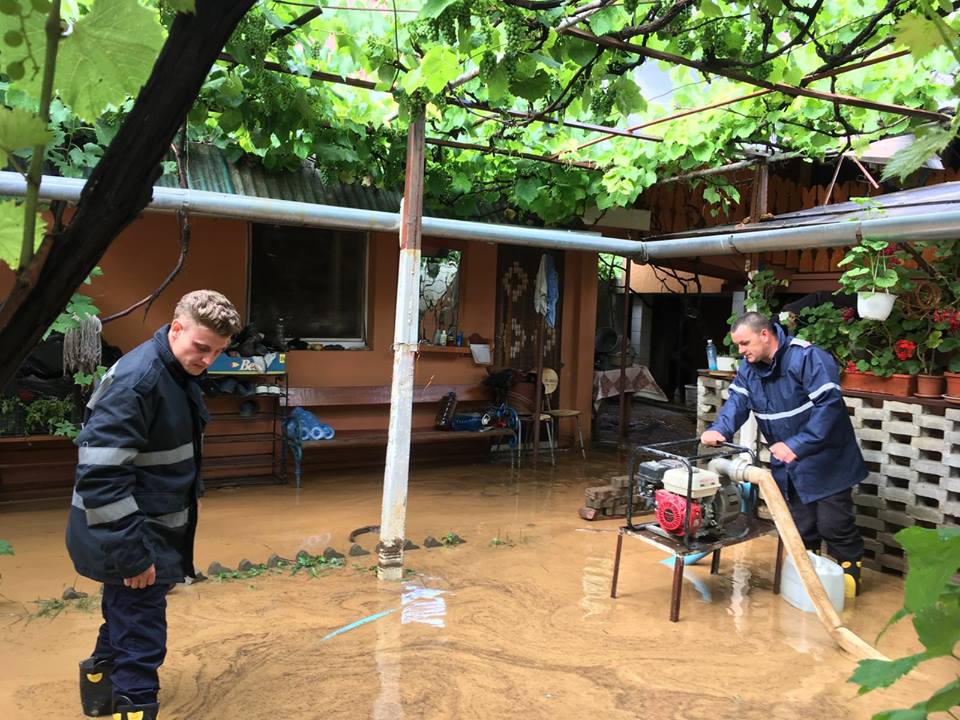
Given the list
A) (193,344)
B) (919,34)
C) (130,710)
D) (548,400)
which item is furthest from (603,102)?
(548,400)

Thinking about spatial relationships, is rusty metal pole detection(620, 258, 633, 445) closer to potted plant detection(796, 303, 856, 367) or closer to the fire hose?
potted plant detection(796, 303, 856, 367)

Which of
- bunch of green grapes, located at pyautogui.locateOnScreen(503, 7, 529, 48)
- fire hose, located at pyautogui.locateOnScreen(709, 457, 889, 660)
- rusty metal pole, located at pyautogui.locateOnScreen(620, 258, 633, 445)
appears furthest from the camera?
rusty metal pole, located at pyautogui.locateOnScreen(620, 258, 633, 445)

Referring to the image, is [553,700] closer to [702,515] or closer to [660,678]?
[660,678]

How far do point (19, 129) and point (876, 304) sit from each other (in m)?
6.34

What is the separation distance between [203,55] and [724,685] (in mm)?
4160

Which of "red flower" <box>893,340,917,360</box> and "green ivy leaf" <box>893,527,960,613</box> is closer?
"green ivy leaf" <box>893,527,960,613</box>

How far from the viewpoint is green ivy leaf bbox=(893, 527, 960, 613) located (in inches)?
29.0

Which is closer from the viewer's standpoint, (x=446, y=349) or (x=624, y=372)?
(x=446, y=349)

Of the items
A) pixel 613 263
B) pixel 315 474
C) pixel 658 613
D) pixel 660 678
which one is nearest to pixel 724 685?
pixel 660 678

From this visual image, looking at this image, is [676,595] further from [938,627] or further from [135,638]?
[938,627]

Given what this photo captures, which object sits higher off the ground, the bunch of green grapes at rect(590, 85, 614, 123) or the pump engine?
the bunch of green grapes at rect(590, 85, 614, 123)

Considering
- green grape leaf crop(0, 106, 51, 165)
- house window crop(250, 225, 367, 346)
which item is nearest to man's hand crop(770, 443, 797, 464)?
green grape leaf crop(0, 106, 51, 165)

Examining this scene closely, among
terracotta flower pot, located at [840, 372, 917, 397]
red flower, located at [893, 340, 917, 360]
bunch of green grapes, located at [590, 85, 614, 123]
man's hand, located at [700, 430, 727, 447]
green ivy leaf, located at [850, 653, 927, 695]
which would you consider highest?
bunch of green grapes, located at [590, 85, 614, 123]

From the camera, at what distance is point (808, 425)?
4.96 m
